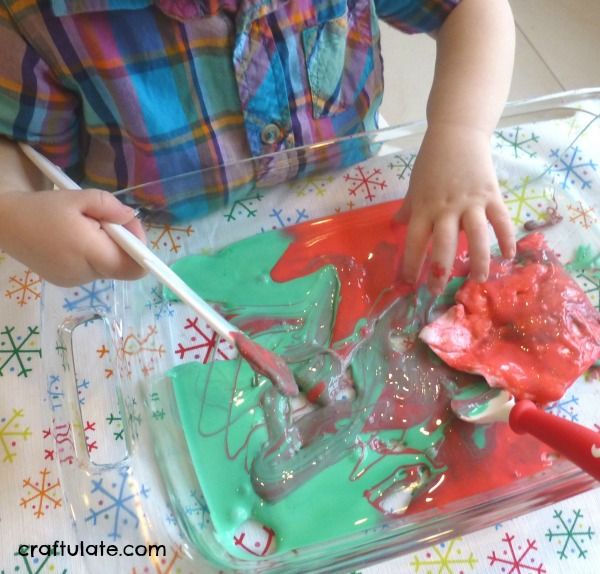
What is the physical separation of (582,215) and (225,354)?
0.29 m

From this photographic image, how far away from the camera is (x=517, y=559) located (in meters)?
0.38

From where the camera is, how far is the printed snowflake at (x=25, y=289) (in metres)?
0.46

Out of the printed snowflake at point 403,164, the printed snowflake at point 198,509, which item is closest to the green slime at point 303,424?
the printed snowflake at point 198,509

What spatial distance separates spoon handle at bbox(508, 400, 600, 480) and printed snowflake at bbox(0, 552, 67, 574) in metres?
0.29

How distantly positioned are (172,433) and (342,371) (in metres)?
0.12

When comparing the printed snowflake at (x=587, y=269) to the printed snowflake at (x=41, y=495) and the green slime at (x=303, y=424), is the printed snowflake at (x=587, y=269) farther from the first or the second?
the printed snowflake at (x=41, y=495)

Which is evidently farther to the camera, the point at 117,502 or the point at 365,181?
the point at 365,181

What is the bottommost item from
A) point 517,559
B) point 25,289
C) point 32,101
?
point 517,559

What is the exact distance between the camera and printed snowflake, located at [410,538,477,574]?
0.38m

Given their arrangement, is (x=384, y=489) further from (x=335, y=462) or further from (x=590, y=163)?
(x=590, y=163)

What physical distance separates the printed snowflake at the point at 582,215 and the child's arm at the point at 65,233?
33cm

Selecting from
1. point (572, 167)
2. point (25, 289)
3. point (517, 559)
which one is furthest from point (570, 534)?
point (25, 289)

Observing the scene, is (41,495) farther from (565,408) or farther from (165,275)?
(565,408)

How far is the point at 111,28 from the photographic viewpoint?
38 centimetres
